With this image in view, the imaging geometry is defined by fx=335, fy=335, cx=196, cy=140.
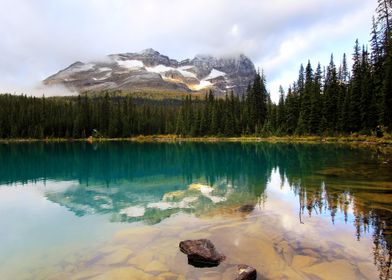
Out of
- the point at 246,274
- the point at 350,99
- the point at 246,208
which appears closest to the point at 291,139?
the point at 350,99

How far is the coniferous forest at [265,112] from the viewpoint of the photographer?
68250mm

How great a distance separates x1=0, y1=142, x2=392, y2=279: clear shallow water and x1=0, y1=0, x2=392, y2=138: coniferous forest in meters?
41.7

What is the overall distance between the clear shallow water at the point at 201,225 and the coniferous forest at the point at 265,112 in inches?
1643

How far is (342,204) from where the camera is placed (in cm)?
2030

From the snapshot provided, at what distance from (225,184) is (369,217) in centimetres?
1449

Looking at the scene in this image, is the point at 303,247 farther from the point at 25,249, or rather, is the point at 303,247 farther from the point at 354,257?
the point at 25,249

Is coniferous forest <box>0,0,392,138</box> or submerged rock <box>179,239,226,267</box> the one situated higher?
coniferous forest <box>0,0,392,138</box>

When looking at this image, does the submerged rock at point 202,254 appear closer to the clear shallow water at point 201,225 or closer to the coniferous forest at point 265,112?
the clear shallow water at point 201,225

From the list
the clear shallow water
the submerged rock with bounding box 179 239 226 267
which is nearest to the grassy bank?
the clear shallow water

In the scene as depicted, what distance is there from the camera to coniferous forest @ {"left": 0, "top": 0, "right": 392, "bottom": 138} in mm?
68250

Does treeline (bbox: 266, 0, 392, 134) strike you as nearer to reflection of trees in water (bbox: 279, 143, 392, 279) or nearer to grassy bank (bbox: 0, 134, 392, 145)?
grassy bank (bbox: 0, 134, 392, 145)

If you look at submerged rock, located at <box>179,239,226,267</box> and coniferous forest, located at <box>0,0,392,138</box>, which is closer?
submerged rock, located at <box>179,239,226,267</box>

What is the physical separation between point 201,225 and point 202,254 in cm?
510

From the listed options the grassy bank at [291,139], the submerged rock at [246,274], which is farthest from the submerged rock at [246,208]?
the grassy bank at [291,139]
